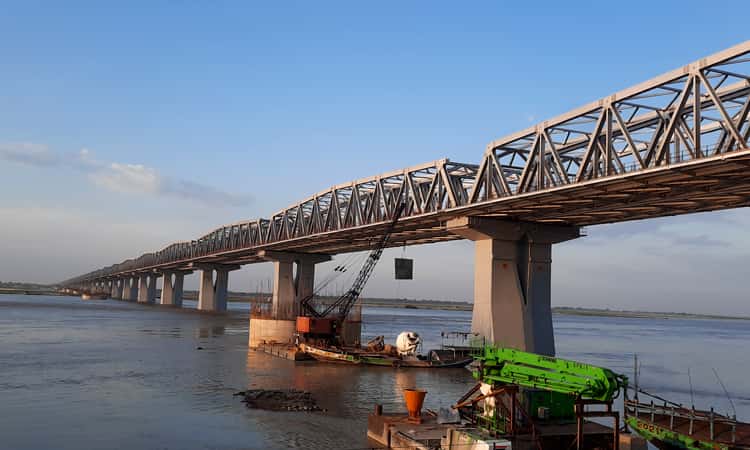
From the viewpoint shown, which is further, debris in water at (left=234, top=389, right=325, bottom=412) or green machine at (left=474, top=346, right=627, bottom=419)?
debris in water at (left=234, top=389, right=325, bottom=412)

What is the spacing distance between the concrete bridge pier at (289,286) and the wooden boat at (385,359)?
15694 mm

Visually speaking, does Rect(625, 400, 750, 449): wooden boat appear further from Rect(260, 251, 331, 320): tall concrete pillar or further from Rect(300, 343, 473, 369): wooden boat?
Rect(260, 251, 331, 320): tall concrete pillar

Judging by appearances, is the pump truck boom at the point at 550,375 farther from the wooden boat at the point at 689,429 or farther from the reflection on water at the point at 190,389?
the reflection on water at the point at 190,389

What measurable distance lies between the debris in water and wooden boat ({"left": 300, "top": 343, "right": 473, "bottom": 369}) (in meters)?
22.1

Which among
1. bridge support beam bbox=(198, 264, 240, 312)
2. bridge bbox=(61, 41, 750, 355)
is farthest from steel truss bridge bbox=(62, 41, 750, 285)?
bridge support beam bbox=(198, 264, 240, 312)

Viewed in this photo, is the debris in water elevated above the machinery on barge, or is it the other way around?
the machinery on barge

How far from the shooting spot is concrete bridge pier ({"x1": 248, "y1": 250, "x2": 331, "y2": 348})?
86.6 meters

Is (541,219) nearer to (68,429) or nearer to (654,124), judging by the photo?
(654,124)

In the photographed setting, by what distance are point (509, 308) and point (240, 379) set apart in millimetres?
23904

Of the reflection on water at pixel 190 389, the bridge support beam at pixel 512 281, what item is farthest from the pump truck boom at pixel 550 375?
the bridge support beam at pixel 512 281

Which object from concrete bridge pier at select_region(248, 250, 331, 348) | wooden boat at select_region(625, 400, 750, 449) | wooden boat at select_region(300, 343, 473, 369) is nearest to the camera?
wooden boat at select_region(625, 400, 750, 449)

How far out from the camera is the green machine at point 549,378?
80.6 feet

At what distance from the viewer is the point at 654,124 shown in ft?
141

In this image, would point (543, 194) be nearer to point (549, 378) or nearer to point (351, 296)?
point (549, 378)
